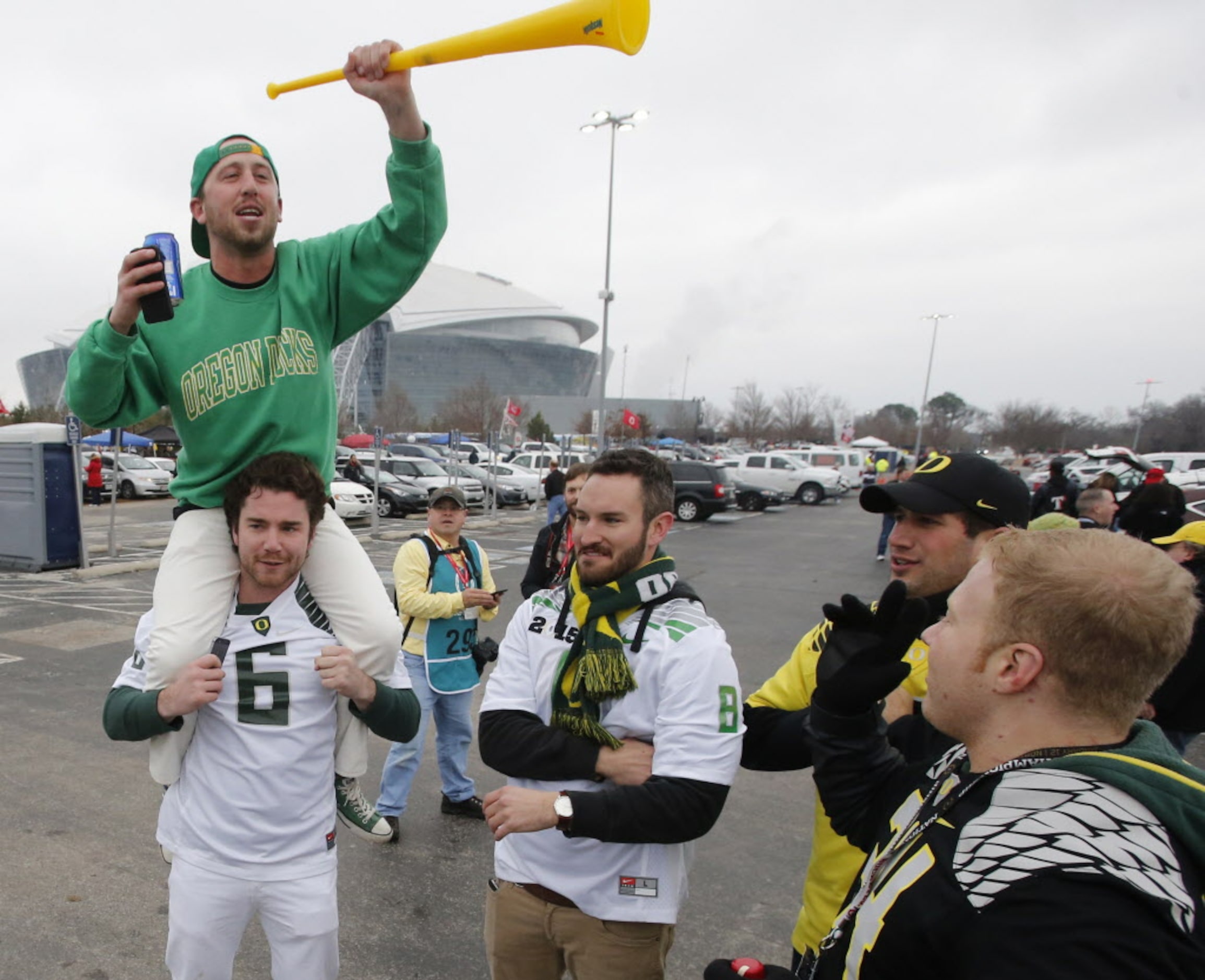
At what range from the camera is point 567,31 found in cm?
148

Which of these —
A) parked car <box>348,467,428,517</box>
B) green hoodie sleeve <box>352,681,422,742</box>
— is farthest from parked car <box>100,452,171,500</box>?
green hoodie sleeve <box>352,681,422,742</box>

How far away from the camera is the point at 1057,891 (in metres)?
0.91

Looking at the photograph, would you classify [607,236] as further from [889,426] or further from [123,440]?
[889,426]

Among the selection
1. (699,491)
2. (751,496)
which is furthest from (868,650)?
(751,496)

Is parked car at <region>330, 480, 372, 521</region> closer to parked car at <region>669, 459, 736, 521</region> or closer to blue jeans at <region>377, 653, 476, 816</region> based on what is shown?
parked car at <region>669, 459, 736, 521</region>

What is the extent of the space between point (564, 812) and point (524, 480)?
2371 cm

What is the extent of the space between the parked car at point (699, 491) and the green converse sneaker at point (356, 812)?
18.9m

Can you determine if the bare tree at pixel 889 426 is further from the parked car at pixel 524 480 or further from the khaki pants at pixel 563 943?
the khaki pants at pixel 563 943

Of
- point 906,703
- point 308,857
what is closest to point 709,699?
point 906,703

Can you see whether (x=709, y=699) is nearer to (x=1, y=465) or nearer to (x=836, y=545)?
(x=1, y=465)

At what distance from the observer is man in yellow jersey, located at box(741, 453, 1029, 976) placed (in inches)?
77.2

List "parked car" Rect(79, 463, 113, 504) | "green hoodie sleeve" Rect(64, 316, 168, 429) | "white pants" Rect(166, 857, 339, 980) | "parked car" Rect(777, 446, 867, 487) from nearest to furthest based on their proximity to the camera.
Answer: "green hoodie sleeve" Rect(64, 316, 168, 429)
"white pants" Rect(166, 857, 339, 980)
"parked car" Rect(79, 463, 113, 504)
"parked car" Rect(777, 446, 867, 487)

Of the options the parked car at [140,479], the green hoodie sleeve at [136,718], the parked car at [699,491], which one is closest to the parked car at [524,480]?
the parked car at [699,491]

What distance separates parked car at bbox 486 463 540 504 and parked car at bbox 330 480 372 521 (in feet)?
17.3
